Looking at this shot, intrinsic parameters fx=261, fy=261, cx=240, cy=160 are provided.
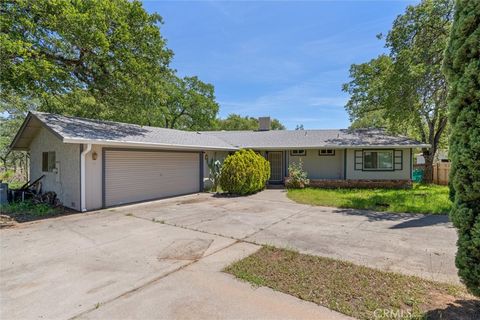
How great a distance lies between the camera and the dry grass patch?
3.03m

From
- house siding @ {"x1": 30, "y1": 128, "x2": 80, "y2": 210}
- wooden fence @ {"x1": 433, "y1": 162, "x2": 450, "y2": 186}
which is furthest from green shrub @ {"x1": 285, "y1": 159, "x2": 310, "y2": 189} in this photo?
house siding @ {"x1": 30, "y1": 128, "x2": 80, "y2": 210}

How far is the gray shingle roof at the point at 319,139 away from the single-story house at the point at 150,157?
0.18ft

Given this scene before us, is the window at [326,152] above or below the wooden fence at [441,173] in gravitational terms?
above

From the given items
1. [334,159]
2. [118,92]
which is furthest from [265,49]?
[334,159]

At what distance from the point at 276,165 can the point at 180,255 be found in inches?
535

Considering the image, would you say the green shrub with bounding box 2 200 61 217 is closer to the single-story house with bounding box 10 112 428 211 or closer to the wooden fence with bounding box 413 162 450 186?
the single-story house with bounding box 10 112 428 211

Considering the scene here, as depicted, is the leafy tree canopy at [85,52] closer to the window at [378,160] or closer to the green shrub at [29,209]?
the green shrub at [29,209]

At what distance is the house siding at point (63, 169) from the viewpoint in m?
9.10

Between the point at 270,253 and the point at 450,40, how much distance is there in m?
4.17

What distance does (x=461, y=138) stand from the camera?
2881 mm

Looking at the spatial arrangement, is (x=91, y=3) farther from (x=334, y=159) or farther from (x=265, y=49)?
(x=334, y=159)

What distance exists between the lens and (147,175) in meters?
11.4

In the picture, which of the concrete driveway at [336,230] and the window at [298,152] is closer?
the concrete driveway at [336,230]

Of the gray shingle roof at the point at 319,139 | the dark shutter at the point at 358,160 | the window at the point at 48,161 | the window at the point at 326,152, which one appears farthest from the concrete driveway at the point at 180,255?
the window at the point at 326,152
